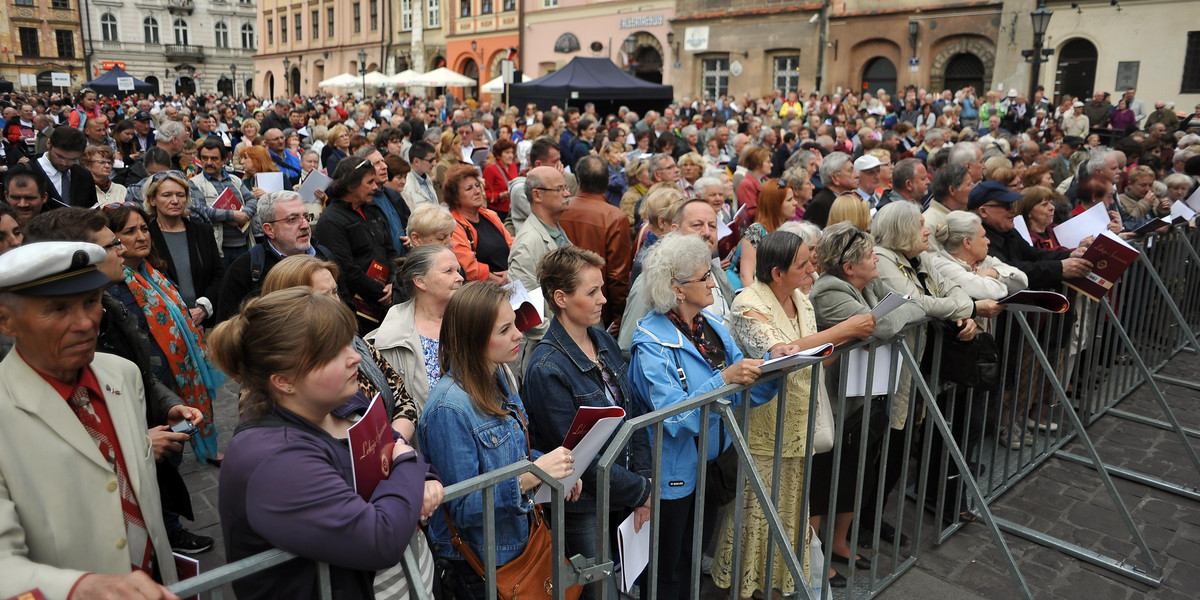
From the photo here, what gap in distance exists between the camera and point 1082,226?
19.6ft

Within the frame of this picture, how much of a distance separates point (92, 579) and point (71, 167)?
20.9ft

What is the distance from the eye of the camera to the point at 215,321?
5105 millimetres

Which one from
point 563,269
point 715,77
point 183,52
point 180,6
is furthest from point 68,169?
point 180,6

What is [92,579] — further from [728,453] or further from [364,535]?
[728,453]

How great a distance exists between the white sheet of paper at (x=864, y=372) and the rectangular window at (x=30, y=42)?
77.4m

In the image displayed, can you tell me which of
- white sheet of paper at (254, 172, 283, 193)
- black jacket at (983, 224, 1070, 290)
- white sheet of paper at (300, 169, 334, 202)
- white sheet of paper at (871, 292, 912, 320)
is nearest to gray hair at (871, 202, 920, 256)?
white sheet of paper at (871, 292, 912, 320)

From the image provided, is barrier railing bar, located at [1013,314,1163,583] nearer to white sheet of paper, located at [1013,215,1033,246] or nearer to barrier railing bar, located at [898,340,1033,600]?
barrier railing bar, located at [898,340,1033,600]

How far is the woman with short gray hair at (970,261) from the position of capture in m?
4.59

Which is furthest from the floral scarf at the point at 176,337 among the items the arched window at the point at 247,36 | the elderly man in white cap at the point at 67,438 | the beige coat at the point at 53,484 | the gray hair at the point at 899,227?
the arched window at the point at 247,36

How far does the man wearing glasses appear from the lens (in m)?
4.48

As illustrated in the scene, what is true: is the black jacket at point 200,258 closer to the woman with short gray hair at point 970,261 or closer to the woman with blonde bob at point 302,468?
the woman with blonde bob at point 302,468

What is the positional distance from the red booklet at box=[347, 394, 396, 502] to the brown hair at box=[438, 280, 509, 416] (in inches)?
24.6

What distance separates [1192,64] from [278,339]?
26.7 metres

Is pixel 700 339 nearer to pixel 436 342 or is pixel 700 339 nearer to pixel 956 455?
pixel 436 342
